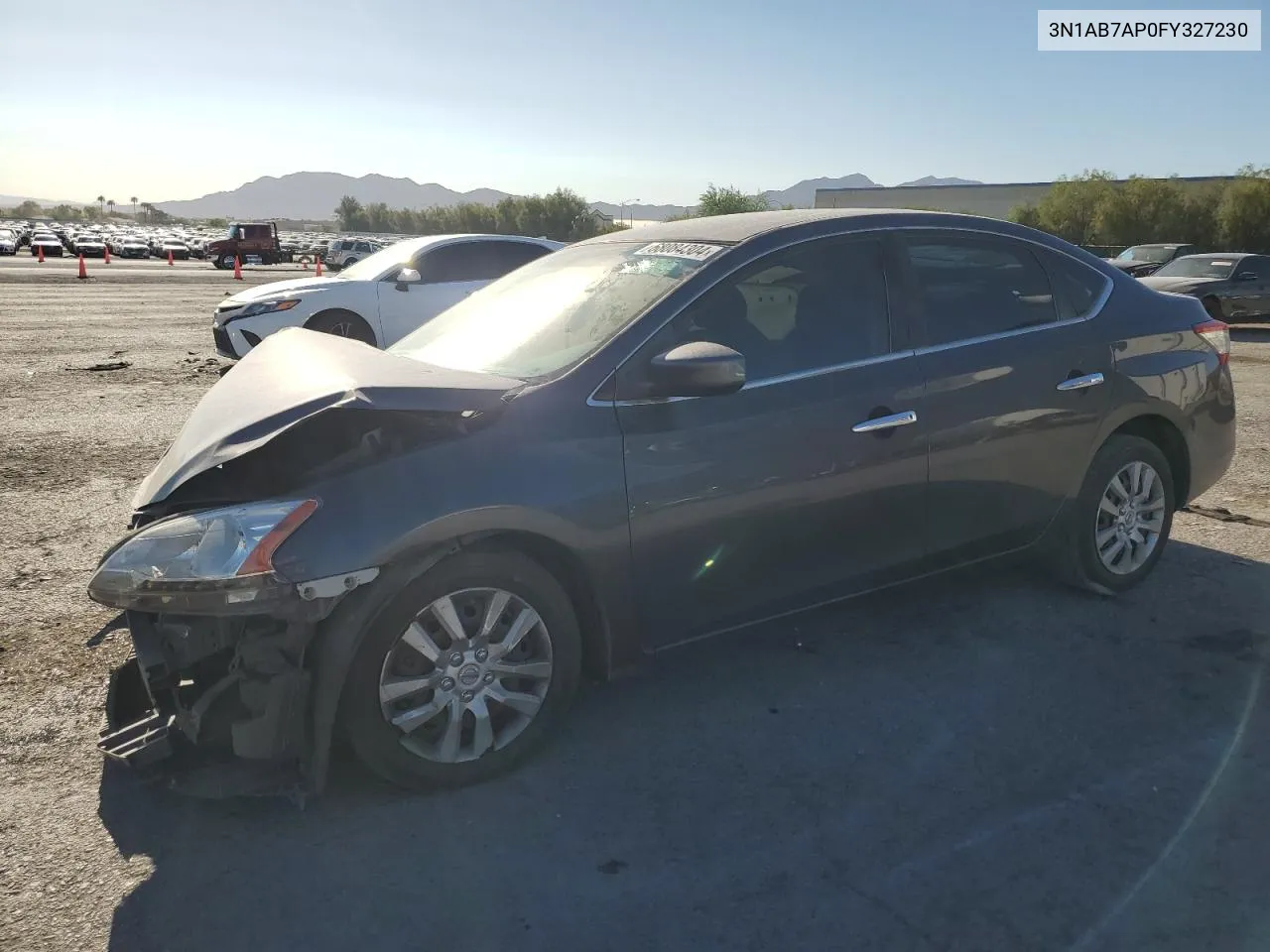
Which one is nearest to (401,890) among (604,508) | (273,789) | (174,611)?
(273,789)

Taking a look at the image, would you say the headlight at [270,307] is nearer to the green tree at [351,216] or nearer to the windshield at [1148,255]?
the windshield at [1148,255]

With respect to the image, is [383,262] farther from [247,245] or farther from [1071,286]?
[247,245]

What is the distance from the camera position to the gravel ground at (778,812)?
259 centimetres

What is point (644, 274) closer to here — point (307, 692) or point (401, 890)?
point (307, 692)

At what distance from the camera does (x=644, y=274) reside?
3803mm

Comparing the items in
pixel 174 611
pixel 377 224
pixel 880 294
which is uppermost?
pixel 377 224

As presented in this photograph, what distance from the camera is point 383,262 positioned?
36.5 ft

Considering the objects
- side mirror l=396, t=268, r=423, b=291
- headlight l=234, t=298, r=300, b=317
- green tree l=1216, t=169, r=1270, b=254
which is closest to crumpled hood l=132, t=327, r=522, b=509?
side mirror l=396, t=268, r=423, b=291

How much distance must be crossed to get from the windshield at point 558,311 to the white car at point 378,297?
604 centimetres

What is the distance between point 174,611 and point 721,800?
68.8 inches

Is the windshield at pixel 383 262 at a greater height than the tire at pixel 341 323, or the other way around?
the windshield at pixel 383 262

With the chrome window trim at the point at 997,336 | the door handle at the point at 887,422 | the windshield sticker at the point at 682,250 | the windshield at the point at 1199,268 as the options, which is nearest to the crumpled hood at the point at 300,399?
the windshield sticker at the point at 682,250

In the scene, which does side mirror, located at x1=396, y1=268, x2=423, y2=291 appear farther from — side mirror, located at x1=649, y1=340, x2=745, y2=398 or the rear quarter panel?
side mirror, located at x1=649, y1=340, x2=745, y2=398

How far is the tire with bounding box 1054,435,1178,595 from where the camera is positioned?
4590 mm
